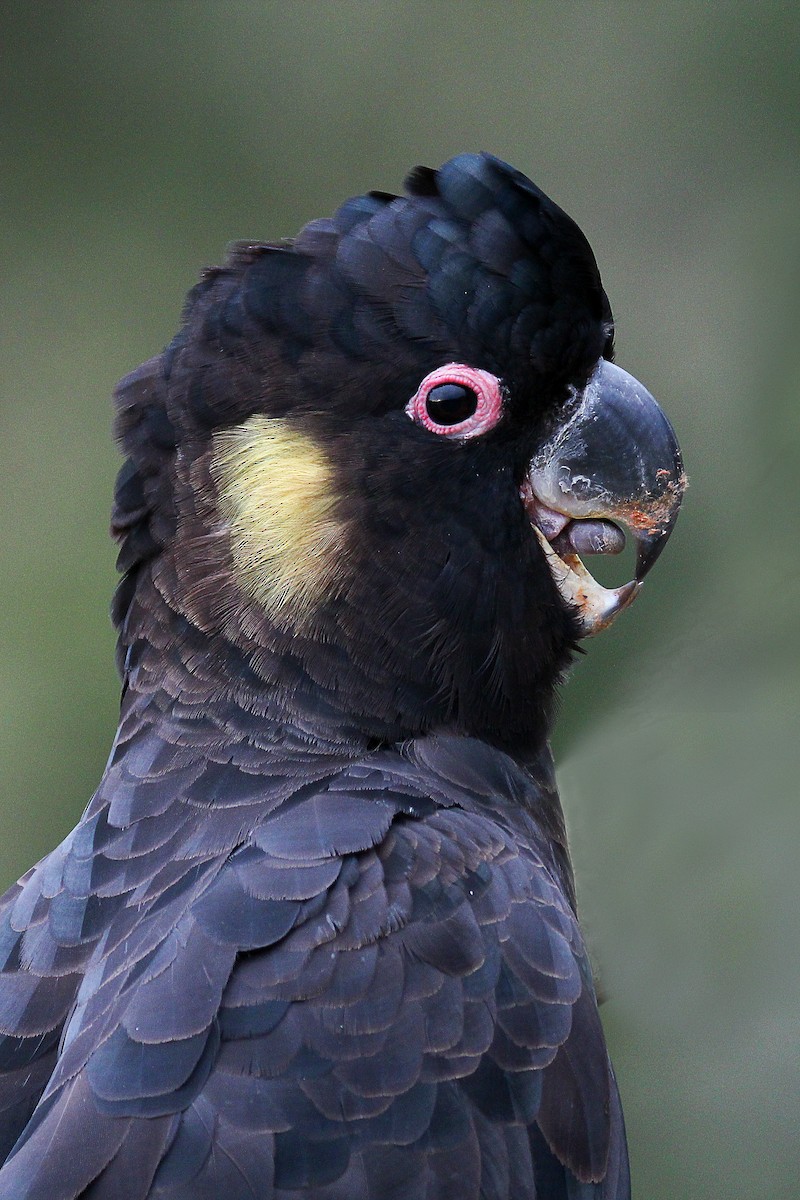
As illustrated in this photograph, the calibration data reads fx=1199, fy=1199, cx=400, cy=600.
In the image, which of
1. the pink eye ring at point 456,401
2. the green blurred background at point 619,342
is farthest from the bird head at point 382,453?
the green blurred background at point 619,342

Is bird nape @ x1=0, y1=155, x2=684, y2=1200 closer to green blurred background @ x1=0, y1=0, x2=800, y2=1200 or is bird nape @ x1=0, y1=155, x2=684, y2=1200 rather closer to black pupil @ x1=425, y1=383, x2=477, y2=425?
black pupil @ x1=425, y1=383, x2=477, y2=425

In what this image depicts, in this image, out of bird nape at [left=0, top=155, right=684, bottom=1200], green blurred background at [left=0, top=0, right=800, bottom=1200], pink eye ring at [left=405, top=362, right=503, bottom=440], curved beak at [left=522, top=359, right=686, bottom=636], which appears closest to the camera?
bird nape at [left=0, top=155, right=684, bottom=1200]

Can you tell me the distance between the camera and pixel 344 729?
2.41 metres

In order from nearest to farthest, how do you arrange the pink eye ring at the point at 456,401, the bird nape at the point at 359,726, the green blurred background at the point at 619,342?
the bird nape at the point at 359,726 → the pink eye ring at the point at 456,401 → the green blurred background at the point at 619,342

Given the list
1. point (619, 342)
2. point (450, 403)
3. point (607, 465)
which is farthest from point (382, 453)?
point (619, 342)

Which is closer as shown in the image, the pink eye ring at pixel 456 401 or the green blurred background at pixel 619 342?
the pink eye ring at pixel 456 401

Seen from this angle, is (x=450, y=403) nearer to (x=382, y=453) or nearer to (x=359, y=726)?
(x=382, y=453)

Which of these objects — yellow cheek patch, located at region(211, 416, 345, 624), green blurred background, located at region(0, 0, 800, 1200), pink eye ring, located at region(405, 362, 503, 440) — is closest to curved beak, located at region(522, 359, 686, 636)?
pink eye ring, located at region(405, 362, 503, 440)

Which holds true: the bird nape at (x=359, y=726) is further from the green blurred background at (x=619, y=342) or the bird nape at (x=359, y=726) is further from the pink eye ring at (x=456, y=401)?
the green blurred background at (x=619, y=342)

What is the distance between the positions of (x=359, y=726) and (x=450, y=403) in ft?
2.20

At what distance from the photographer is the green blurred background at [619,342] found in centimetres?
332

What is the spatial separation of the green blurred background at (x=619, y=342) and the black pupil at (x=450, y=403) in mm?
1286

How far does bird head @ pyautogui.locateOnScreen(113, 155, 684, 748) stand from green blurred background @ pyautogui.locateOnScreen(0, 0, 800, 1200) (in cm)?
108

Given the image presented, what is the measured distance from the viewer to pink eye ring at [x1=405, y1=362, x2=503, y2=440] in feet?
7.69
